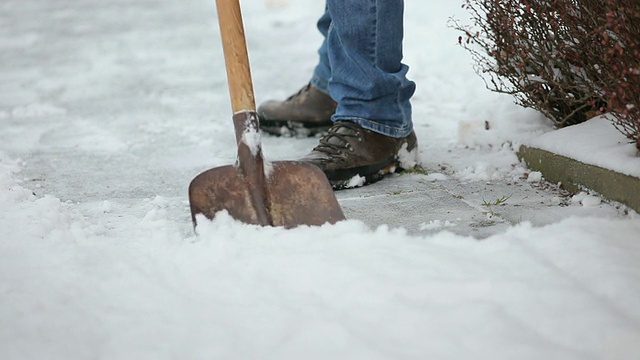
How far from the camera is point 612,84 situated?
233 centimetres

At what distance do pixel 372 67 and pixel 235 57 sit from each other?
0.70 meters

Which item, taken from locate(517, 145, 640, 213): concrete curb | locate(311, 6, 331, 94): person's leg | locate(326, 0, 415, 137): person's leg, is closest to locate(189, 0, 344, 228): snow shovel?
locate(326, 0, 415, 137): person's leg

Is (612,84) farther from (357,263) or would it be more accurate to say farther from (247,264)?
(247,264)

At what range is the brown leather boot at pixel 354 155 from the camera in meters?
2.77

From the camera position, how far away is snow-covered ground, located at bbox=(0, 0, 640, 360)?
1.57 m

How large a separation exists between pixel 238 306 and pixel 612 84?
52.7 inches

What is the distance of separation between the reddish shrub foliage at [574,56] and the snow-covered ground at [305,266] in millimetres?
212

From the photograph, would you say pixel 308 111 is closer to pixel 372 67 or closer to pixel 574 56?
pixel 372 67

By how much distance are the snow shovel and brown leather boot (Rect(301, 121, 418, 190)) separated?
490mm

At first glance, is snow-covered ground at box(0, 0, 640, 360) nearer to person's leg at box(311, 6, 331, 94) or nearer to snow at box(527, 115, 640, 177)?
snow at box(527, 115, 640, 177)

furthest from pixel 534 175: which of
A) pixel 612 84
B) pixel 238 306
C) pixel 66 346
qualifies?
pixel 66 346

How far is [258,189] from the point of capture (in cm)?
221

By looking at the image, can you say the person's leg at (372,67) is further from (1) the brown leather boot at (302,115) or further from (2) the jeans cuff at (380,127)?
(1) the brown leather boot at (302,115)

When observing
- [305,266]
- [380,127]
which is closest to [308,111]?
[380,127]
